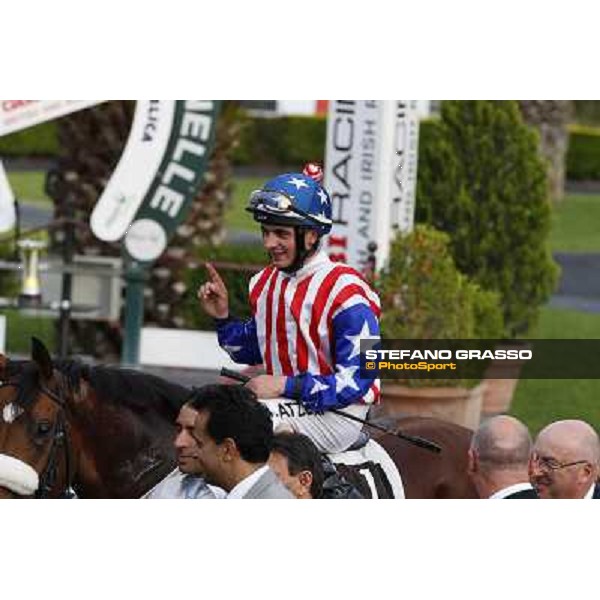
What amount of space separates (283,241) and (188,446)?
38.0 inches

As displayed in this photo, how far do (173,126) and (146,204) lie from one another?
1.13 ft

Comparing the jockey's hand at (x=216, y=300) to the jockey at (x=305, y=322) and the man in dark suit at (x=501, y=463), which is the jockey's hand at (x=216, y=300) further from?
the man in dark suit at (x=501, y=463)

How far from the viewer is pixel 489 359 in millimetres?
7844

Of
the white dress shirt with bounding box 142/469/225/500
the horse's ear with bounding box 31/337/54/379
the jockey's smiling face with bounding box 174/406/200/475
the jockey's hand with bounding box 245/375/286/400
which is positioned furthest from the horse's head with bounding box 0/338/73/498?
the jockey's hand with bounding box 245/375/286/400

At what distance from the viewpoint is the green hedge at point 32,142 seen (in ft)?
27.0

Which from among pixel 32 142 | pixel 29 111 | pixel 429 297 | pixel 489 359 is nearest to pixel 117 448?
pixel 489 359

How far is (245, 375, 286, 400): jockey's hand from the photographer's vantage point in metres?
6.35

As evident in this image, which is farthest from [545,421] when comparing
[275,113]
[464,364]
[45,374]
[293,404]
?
[275,113]


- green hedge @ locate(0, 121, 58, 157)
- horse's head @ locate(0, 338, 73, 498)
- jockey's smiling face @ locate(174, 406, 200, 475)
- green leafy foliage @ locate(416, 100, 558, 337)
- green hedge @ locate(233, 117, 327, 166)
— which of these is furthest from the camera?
green leafy foliage @ locate(416, 100, 558, 337)

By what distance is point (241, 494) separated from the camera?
17.6ft

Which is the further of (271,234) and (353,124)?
(353,124)

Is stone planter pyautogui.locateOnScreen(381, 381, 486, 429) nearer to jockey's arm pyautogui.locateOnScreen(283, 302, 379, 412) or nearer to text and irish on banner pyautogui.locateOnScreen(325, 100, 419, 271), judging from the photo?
jockey's arm pyautogui.locateOnScreen(283, 302, 379, 412)

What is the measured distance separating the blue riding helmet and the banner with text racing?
61 centimetres

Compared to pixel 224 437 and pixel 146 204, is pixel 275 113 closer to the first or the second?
pixel 146 204
